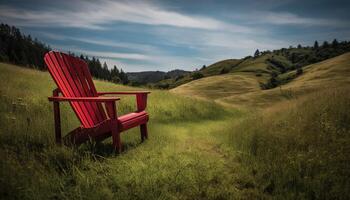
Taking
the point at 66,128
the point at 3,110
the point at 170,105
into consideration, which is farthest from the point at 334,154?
the point at 170,105

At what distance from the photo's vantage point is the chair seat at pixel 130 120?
5.11 meters

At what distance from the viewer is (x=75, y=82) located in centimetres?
573

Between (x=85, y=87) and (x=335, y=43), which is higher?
(x=335, y=43)

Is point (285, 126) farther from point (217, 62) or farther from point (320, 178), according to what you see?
point (217, 62)

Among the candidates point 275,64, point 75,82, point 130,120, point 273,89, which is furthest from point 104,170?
point 275,64

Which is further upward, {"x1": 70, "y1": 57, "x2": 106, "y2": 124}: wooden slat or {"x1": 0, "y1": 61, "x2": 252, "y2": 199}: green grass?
{"x1": 70, "y1": 57, "x2": 106, "y2": 124}: wooden slat

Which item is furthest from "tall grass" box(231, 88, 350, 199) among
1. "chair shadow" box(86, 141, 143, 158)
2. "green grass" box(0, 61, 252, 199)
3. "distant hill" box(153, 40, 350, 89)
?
"distant hill" box(153, 40, 350, 89)

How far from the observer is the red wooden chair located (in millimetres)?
4895

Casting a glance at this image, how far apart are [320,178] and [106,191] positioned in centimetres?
286

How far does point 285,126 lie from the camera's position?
19.8ft

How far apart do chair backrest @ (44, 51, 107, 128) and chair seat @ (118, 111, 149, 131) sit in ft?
2.03

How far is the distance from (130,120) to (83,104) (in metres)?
0.97

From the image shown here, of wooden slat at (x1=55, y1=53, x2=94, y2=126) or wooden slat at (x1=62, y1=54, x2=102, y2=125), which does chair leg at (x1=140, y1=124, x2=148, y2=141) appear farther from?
wooden slat at (x1=55, y1=53, x2=94, y2=126)

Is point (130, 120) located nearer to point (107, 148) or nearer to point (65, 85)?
point (107, 148)
